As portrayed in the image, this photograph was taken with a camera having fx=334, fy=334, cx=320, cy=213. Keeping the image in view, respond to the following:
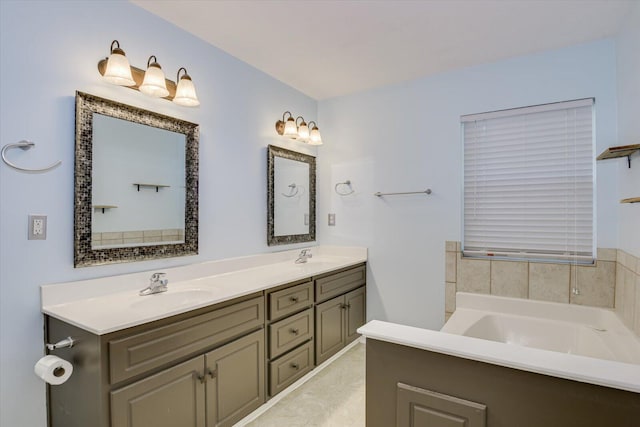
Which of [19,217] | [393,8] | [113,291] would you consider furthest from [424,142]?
[19,217]

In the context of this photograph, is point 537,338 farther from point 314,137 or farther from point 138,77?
point 138,77

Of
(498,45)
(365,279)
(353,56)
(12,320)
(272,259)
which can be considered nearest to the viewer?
(12,320)

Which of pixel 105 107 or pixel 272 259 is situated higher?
pixel 105 107

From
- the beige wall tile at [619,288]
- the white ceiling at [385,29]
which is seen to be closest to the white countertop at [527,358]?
the beige wall tile at [619,288]

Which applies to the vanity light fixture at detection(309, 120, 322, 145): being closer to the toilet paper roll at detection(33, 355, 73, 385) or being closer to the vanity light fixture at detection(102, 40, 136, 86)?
the vanity light fixture at detection(102, 40, 136, 86)

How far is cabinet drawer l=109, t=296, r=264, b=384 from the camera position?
4.57 feet

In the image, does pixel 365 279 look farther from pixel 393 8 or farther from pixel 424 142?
pixel 393 8

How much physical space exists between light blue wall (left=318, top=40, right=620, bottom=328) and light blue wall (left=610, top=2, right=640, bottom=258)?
11 centimetres

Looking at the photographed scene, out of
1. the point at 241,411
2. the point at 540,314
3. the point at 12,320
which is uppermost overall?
the point at 12,320

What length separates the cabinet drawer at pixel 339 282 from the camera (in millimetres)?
2621

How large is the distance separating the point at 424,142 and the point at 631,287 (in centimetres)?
170

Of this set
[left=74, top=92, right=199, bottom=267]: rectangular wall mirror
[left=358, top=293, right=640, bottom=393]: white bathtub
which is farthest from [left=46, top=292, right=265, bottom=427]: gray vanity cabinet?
[left=358, top=293, right=640, bottom=393]: white bathtub

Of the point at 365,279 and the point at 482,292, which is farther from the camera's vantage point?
the point at 365,279

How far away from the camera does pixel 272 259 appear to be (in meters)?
2.85
